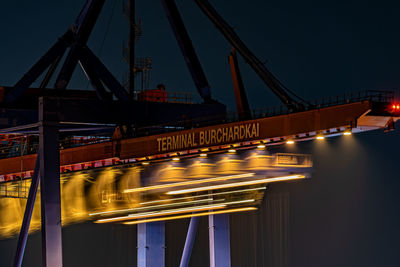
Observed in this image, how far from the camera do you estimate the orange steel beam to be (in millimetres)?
32188

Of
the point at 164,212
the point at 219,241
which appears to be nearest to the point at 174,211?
the point at 164,212

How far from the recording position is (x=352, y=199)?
88938mm

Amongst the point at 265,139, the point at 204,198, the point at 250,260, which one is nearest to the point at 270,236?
the point at 250,260

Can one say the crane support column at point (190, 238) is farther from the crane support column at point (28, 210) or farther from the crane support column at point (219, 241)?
the crane support column at point (28, 210)

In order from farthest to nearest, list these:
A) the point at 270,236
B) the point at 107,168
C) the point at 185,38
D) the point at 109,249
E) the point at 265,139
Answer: the point at 270,236, the point at 109,249, the point at 185,38, the point at 107,168, the point at 265,139

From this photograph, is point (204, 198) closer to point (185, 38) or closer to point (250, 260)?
point (185, 38)

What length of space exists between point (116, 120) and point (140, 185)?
13.4ft

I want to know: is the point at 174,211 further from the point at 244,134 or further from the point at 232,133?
the point at 244,134

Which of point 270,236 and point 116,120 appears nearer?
point 116,120

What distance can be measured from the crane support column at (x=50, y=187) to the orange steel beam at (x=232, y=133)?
4.68 meters

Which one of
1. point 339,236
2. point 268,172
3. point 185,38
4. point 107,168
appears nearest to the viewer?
point 268,172

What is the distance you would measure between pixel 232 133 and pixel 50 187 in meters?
10.4

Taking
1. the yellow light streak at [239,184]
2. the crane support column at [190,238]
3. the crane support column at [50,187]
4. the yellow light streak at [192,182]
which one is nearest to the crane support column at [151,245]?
the crane support column at [190,238]

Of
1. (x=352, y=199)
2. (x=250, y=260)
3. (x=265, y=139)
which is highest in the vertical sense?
(x=265, y=139)
